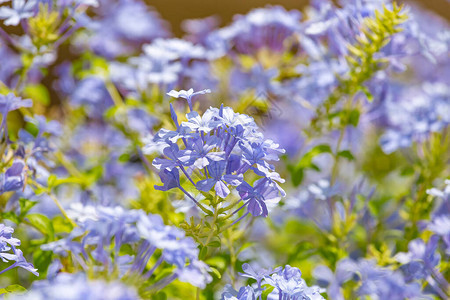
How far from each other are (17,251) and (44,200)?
64 cm

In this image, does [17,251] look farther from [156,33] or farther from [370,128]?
[370,128]

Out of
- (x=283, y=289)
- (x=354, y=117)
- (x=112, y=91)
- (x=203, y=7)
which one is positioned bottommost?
(x=203, y=7)

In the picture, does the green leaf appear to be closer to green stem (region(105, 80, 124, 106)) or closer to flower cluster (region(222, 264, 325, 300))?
flower cluster (region(222, 264, 325, 300))

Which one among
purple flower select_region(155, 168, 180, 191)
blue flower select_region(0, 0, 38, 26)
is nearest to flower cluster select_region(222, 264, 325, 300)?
purple flower select_region(155, 168, 180, 191)

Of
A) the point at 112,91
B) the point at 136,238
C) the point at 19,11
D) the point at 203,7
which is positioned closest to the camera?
the point at 136,238

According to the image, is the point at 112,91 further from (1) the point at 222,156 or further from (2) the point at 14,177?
(1) the point at 222,156

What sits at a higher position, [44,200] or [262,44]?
[262,44]

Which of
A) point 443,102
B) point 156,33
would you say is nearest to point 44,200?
point 156,33

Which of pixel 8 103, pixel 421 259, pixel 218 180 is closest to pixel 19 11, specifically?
pixel 8 103

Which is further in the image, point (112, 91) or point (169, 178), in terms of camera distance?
point (112, 91)

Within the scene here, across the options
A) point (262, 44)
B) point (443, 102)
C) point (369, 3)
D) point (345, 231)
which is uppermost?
point (369, 3)

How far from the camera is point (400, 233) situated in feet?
4.95

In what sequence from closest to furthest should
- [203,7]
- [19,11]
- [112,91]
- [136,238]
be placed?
1. [136,238]
2. [19,11]
3. [112,91]
4. [203,7]

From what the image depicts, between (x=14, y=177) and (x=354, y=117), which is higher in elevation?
(x=354, y=117)
